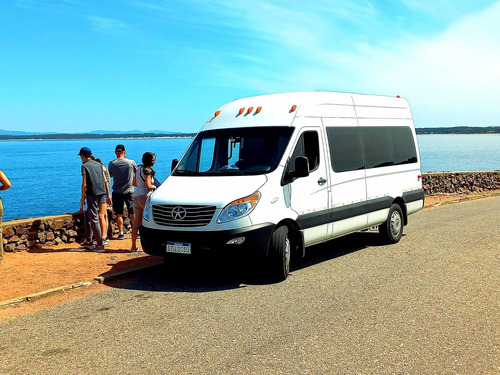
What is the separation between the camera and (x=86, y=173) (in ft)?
34.4

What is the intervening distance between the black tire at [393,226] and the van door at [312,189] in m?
2.36

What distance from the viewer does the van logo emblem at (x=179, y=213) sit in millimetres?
7688

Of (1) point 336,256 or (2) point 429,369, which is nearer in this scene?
Result: (2) point 429,369

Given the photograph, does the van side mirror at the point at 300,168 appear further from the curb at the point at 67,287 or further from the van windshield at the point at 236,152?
the curb at the point at 67,287

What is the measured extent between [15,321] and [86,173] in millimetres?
4458

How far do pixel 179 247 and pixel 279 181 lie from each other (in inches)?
65.3

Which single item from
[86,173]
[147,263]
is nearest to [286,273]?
[147,263]

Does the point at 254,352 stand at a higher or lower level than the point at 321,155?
lower

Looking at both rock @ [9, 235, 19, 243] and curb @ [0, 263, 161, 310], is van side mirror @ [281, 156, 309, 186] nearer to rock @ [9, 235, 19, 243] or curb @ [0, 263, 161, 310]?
curb @ [0, 263, 161, 310]

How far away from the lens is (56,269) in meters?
9.19

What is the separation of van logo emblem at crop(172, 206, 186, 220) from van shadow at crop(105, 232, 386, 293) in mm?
624

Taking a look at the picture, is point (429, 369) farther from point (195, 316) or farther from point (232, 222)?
point (232, 222)

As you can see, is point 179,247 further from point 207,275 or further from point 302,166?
point 302,166

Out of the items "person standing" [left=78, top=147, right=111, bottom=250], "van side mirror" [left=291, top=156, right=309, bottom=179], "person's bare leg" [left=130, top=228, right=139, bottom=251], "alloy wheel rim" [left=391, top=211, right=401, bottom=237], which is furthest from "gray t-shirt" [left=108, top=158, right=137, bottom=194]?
"alloy wheel rim" [left=391, top=211, right=401, bottom=237]
